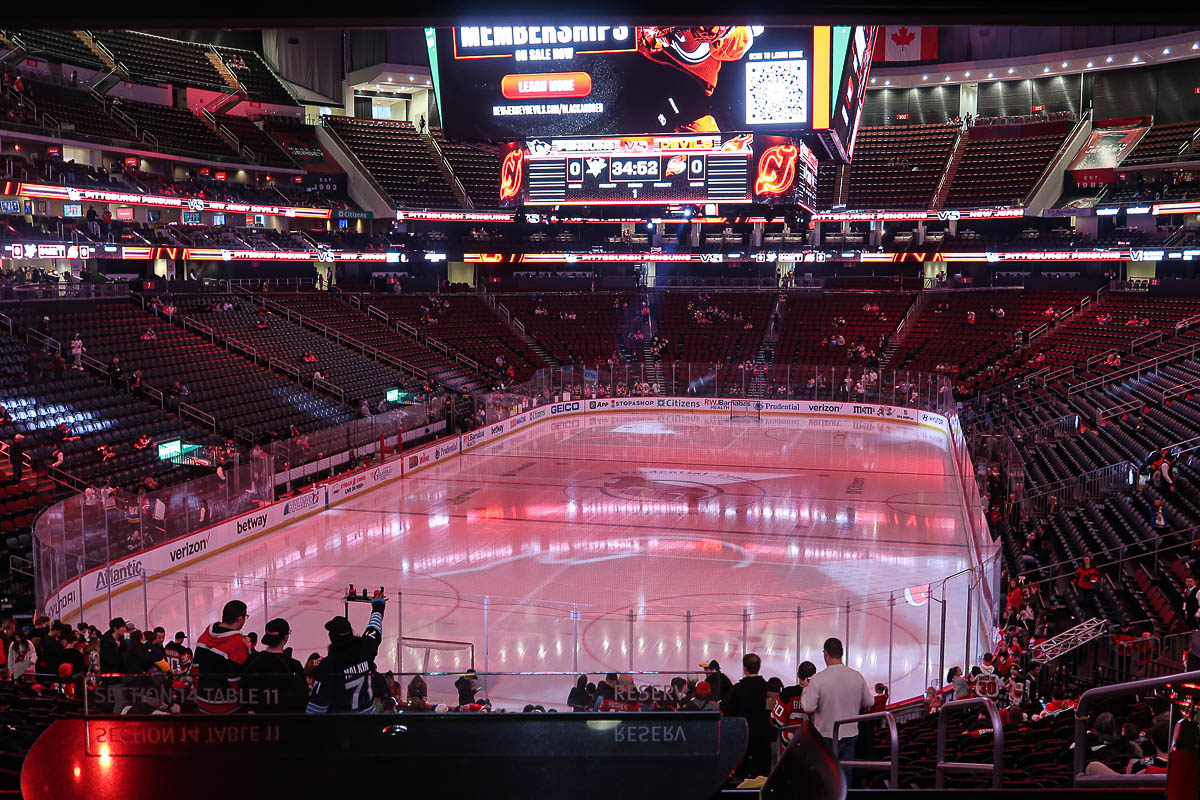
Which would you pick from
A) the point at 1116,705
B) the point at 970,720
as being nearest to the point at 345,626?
the point at 970,720

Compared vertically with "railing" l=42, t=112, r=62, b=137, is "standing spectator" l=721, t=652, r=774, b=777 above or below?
below

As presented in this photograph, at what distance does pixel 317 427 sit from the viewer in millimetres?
27281

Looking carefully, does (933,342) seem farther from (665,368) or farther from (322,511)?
(322,511)

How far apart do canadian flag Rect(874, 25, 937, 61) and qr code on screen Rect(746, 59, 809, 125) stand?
4144 cm

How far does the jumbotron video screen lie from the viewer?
10.4 metres

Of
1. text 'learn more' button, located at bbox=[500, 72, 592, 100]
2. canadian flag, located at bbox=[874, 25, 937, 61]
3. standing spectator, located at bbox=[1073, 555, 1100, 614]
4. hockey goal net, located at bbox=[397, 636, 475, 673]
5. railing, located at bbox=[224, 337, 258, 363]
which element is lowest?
hockey goal net, located at bbox=[397, 636, 475, 673]

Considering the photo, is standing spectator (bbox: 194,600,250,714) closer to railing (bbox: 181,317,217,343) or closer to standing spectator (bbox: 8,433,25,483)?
standing spectator (bbox: 8,433,25,483)

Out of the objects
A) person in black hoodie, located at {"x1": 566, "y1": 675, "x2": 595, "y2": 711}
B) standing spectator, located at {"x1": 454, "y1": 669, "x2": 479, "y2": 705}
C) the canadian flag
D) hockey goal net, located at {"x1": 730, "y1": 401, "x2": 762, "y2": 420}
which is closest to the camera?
person in black hoodie, located at {"x1": 566, "y1": 675, "x2": 595, "y2": 711}

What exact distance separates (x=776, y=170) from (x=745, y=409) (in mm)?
25256

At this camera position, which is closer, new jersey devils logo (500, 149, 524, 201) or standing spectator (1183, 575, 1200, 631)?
standing spectator (1183, 575, 1200, 631)

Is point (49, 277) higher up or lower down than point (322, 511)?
higher up

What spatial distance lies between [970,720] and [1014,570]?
8.39 meters

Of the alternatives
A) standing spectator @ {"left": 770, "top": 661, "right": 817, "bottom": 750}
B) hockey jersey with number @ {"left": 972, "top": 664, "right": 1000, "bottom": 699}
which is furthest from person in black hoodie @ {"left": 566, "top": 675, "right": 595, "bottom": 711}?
hockey jersey with number @ {"left": 972, "top": 664, "right": 1000, "bottom": 699}

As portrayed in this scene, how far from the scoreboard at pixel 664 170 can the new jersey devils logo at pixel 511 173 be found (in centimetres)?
2
